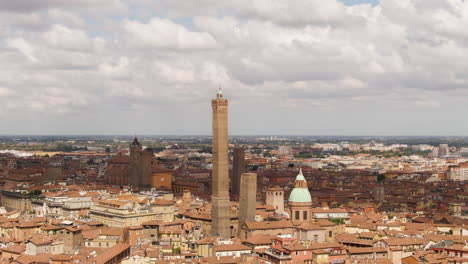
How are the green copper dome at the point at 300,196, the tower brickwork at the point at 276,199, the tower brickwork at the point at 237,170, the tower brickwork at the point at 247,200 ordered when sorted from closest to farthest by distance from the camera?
the green copper dome at the point at 300,196, the tower brickwork at the point at 247,200, the tower brickwork at the point at 276,199, the tower brickwork at the point at 237,170

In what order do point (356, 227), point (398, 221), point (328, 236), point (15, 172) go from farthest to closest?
point (15, 172) → point (398, 221) → point (356, 227) → point (328, 236)

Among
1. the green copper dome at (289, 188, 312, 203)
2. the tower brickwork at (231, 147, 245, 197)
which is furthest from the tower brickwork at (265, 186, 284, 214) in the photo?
the tower brickwork at (231, 147, 245, 197)

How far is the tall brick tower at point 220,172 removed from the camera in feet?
171

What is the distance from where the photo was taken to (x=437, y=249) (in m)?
41.7

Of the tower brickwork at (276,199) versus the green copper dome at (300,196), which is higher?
the green copper dome at (300,196)

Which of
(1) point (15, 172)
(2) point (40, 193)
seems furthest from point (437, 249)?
(1) point (15, 172)

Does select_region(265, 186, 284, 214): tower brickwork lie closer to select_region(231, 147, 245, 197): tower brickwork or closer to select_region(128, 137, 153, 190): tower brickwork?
select_region(231, 147, 245, 197): tower brickwork

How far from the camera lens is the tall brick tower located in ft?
171

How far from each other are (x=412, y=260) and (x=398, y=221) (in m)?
17.3

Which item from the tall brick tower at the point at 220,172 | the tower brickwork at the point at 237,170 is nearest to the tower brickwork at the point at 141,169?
the tower brickwork at the point at 237,170

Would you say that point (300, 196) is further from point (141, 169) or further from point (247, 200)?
point (141, 169)

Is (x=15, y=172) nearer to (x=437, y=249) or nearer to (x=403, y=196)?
(x=403, y=196)

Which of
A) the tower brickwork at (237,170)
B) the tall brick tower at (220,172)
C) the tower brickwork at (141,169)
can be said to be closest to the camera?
the tall brick tower at (220,172)

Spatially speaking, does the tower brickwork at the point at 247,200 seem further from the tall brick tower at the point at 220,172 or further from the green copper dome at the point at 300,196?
the green copper dome at the point at 300,196
